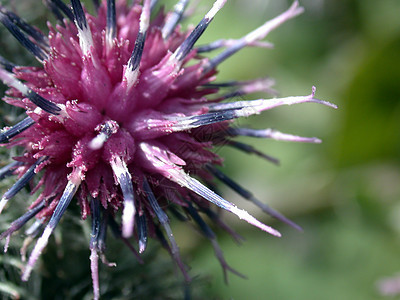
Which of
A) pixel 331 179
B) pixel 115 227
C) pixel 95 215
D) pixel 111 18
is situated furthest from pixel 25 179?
pixel 331 179

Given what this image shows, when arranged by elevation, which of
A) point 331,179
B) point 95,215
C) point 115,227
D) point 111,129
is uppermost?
point 111,129

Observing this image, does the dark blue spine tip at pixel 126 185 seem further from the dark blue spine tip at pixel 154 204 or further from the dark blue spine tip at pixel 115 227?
the dark blue spine tip at pixel 115 227

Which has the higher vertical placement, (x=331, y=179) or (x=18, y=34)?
(x=18, y=34)

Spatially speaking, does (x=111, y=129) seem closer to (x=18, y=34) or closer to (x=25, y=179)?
(x=25, y=179)

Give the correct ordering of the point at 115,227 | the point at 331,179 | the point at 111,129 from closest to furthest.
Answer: the point at 111,129
the point at 115,227
the point at 331,179

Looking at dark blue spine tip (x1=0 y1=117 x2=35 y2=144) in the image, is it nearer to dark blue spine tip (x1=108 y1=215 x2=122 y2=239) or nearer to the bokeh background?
dark blue spine tip (x1=108 y1=215 x2=122 y2=239)

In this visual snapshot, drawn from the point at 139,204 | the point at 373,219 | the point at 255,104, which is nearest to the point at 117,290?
the point at 139,204
